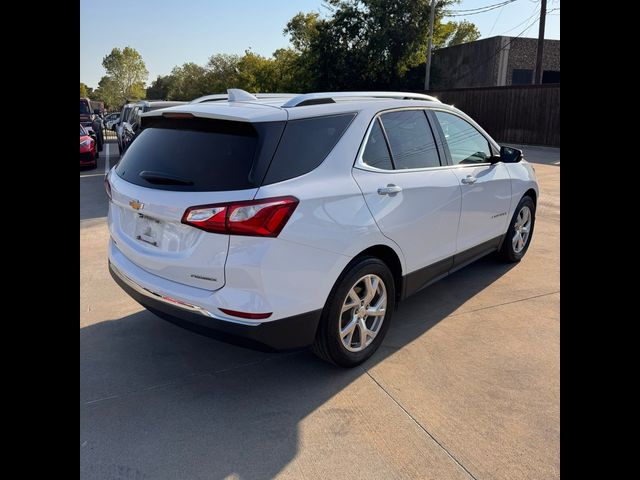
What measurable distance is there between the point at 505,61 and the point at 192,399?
33.0 meters

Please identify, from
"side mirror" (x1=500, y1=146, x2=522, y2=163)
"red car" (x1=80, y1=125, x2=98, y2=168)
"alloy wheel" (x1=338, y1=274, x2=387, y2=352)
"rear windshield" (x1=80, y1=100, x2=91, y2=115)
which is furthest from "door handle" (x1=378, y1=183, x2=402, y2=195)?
"rear windshield" (x1=80, y1=100, x2=91, y2=115)

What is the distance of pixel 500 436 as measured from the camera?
2758 mm

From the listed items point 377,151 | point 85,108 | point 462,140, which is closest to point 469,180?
point 462,140

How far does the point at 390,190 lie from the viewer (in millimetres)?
3375

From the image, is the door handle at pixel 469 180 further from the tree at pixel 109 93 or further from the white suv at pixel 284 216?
the tree at pixel 109 93

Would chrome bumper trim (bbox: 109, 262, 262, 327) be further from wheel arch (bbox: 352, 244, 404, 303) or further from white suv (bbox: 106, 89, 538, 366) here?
wheel arch (bbox: 352, 244, 404, 303)

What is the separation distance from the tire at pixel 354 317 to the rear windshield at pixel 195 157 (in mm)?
888

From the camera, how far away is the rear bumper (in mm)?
2771

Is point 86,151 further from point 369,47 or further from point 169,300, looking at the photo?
point 369,47

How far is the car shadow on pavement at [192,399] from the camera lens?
2.56 meters

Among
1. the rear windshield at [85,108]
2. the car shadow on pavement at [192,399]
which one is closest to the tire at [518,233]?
the car shadow on pavement at [192,399]

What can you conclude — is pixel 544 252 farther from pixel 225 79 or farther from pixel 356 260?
pixel 225 79
